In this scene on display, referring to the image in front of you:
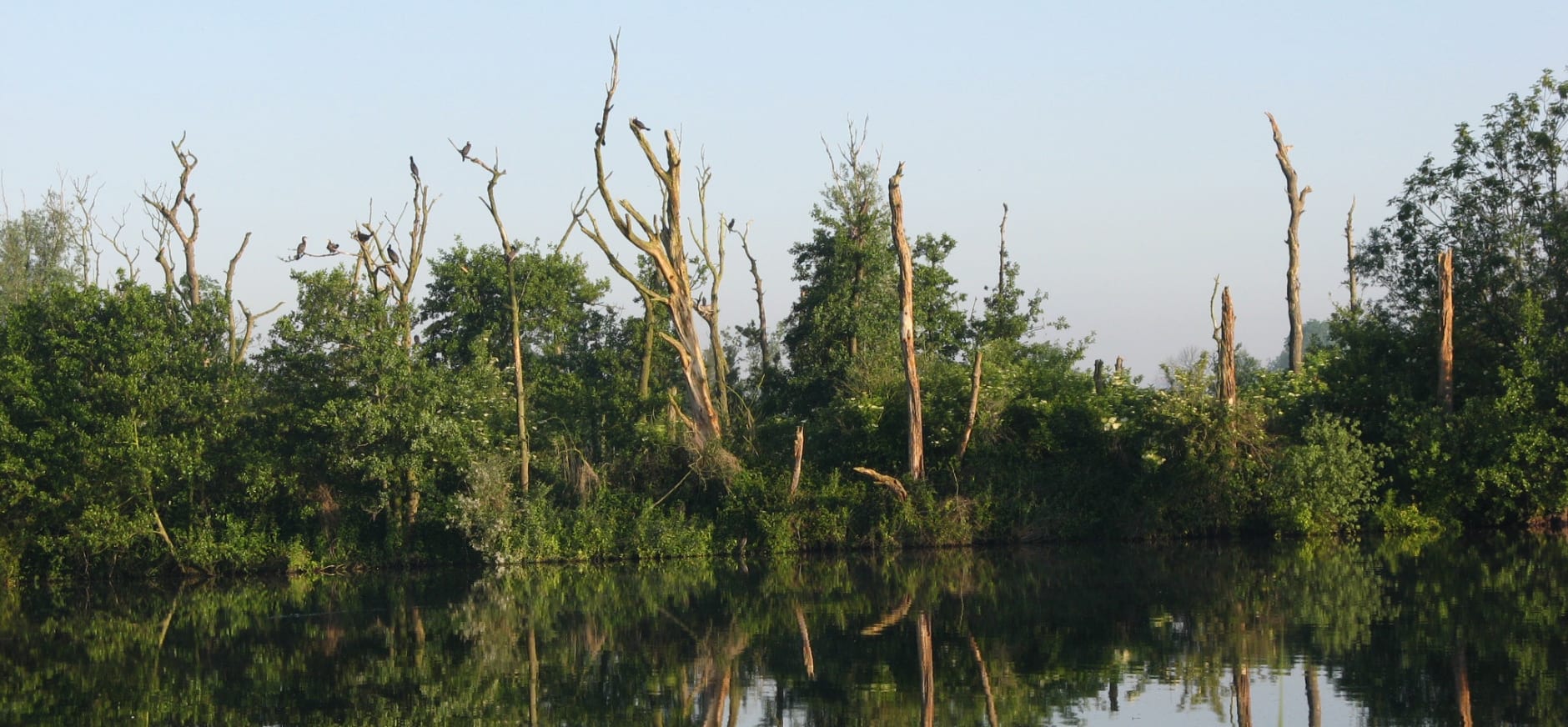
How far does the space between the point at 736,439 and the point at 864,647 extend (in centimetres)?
1877

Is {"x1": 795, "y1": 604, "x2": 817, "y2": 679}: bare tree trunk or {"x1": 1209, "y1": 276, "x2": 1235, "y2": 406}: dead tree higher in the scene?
{"x1": 1209, "y1": 276, "x2": 1235, "y2": 406}: dead tree

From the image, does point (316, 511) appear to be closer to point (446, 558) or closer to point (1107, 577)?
point (446, 558)

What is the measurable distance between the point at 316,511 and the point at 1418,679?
25.4 m

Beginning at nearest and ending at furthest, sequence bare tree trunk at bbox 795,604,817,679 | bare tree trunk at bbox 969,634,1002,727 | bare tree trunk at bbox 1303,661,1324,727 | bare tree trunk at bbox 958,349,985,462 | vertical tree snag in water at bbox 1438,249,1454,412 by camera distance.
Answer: bare tree trunk at bbox 1303,661,1324,727 → bare tree trunk at bbox 969,634,1002,727 → bare tree trunk at bbox 795,604,817,679 → vertical tree snag in water at bbox 1438,249,1454,412 → bare tree trunk at bbox 958,349,985,462

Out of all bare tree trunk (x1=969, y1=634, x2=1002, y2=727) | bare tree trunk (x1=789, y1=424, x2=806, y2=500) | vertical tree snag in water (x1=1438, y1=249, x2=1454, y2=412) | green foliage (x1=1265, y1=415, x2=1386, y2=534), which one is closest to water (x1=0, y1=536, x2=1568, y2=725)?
bare tree trunk (x1=969, y1=634, x2=1002, y2=727)

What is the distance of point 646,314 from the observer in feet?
147

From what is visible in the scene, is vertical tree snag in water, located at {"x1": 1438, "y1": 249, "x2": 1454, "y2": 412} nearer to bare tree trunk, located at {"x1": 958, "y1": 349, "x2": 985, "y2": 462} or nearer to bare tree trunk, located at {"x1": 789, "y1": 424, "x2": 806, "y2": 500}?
bare tree trunk, located at {"x1": 958, "y1": 349, "x2": 985, "y2": 462}

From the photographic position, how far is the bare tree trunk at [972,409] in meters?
33.0

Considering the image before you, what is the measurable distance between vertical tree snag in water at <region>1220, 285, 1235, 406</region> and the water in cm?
453

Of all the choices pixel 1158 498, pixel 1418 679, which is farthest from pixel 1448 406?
pixel 1418 679

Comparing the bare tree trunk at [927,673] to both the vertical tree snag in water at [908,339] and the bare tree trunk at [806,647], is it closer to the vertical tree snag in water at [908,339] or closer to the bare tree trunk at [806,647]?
the bare tree trunk at [806,647]

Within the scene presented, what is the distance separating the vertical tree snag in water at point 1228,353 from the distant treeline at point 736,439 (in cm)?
10

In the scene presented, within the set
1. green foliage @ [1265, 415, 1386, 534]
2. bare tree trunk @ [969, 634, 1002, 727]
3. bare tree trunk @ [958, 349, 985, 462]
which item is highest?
bare tree trunk @ [958, 349, 985, 462]

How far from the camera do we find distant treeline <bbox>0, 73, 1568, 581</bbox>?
31.6m
